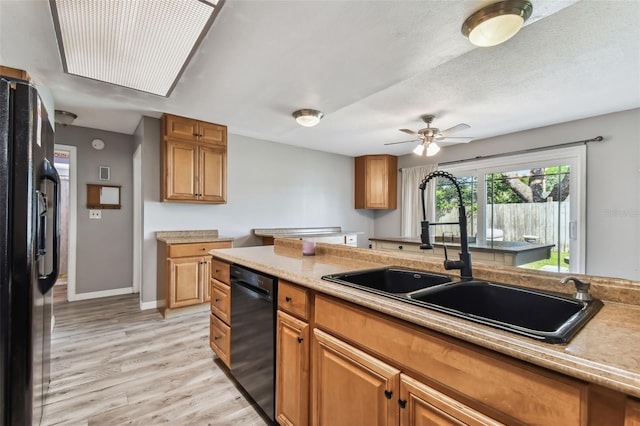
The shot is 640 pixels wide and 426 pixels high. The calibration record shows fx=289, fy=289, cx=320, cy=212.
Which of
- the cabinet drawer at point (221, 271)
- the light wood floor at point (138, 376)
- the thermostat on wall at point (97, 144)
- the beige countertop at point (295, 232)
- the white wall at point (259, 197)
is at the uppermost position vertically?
the thermostat on wall at point (97, 144)

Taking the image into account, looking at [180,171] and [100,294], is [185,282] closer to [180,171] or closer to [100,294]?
[180,171]

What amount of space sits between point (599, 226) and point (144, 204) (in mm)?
5410

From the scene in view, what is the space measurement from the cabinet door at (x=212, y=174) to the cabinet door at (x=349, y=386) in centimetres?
290

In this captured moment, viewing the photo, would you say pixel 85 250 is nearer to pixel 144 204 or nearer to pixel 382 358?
pixel 144 204

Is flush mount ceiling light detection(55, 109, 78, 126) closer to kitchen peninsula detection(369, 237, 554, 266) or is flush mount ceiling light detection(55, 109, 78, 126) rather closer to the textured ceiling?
the textured ceiling

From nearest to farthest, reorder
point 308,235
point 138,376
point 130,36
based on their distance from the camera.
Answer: point 130,36 < point 138,376 < point 308,235

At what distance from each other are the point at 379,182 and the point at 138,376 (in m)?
4.76

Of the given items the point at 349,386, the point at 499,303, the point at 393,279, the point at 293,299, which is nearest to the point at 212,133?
the point at 293,299

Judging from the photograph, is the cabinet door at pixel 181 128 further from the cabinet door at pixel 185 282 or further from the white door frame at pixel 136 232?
the cabinet door at pixel 185 282

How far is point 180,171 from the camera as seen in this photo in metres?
3.48

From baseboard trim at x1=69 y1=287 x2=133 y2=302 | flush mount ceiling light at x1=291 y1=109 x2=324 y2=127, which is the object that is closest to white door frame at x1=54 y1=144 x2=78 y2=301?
baseboard trim at x1=69 y1=287 x2=133 y2=302

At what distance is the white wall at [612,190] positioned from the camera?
316 centimetres

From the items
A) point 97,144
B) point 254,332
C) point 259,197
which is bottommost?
point 254,332

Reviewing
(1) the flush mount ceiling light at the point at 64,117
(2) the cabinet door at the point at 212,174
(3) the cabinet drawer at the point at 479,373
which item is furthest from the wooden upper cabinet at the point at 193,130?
(3) the cabinet drawer at the point at 479,373
